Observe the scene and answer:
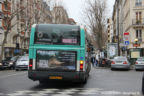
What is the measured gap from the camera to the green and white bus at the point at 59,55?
38.9ft

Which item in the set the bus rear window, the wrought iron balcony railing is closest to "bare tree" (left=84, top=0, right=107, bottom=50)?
Answer: the wrought iron balcony railing

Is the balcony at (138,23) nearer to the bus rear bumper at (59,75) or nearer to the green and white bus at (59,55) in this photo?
the green and white bus at (59,55)

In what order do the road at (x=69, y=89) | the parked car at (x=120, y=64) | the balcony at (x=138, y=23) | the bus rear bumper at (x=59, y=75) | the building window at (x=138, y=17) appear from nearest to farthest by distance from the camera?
1. the road at (x=69, y=89)
2. the bus rear bumper at (x=59, y=75)
3. the parked car at (x=120, y=64)
4. the balcony at (x=138, y=23)
5. the building window at (x=138, y=17)

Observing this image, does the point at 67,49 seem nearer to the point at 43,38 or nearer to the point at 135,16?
the point at 43,38

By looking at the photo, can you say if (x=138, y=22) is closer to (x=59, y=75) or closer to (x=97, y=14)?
(x=97, y=14)

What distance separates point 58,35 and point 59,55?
90 centimetres

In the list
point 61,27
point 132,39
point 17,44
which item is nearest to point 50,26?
point 61,27

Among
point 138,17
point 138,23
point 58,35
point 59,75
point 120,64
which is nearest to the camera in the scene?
point 59,75

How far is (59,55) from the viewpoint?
12.0 meters

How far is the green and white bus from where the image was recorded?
11.9 m

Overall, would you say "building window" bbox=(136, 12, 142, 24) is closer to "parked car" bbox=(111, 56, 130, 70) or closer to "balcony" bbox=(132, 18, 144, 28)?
"balcony" bbox=(132, 18, 144, 28)

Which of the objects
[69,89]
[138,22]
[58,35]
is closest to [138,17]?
[138,22]

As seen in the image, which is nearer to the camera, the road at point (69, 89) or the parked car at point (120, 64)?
the road at point (69, 89)

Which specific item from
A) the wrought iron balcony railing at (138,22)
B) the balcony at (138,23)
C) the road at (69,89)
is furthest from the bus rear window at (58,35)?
the wrought iron balcony railing at (138,22)
